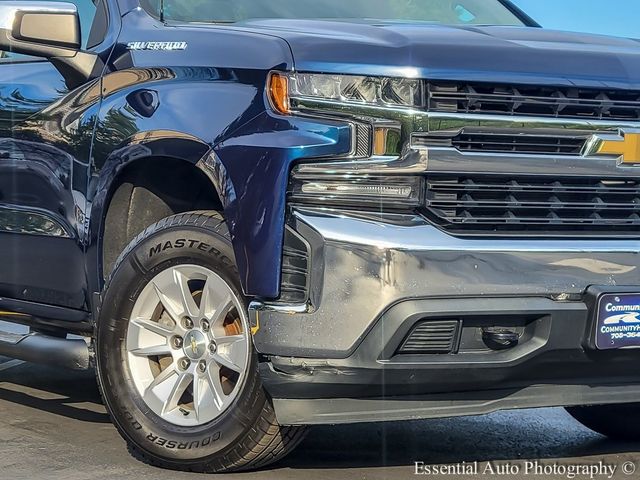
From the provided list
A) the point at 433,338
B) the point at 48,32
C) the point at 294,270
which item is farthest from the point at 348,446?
the point at 48,32

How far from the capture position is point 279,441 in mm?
3971

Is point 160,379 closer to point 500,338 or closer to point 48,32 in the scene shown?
point 500,338

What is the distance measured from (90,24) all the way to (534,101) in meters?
2.11

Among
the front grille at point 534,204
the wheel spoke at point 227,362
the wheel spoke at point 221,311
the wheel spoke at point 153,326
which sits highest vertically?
the front grille at point 534,204

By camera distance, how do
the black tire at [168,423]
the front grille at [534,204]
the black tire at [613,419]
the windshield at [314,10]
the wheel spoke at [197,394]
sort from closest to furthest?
the front grille at [534,204]
the black tire at [168,423]
the wheel spoke at [197,394]
the windshield at [314,10]
the black tire at [613,419]

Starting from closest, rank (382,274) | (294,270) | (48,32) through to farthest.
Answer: (382,274), (294,270), (48,32)

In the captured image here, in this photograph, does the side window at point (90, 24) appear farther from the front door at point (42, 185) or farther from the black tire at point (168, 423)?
the black tire at point (168, 423)

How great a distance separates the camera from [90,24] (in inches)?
195

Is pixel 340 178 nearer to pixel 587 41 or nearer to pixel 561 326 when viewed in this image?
pixel 561 326

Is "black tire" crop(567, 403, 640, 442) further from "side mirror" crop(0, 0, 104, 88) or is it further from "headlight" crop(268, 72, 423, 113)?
"side mirror" crop(0, 0, 104, 88)

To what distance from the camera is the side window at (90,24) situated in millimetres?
4746

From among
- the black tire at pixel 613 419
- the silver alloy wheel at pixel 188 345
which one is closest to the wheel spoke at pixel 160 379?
the silver alloy wheel at pixel 188 345

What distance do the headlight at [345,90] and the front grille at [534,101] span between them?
79 millimetres

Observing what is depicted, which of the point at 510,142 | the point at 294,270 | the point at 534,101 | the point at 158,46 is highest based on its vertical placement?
the point at 158,46
